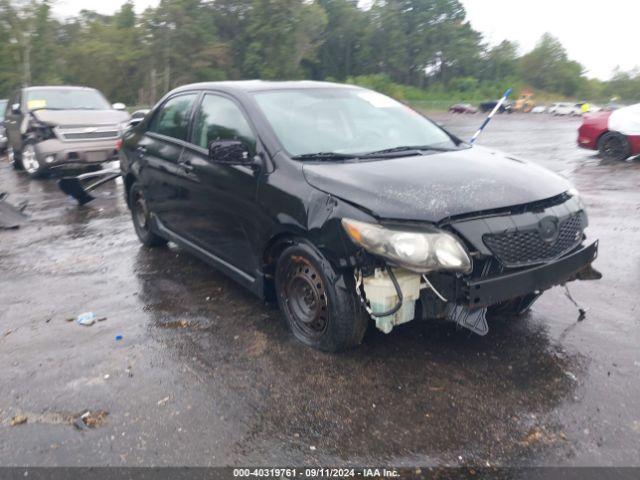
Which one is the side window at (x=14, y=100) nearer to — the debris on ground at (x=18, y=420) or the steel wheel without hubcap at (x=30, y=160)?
the steel wheel without hubcap at (x=30, y=160)

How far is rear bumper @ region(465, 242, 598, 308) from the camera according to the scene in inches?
123

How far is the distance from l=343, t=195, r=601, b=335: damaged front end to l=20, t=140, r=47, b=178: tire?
9635 mm

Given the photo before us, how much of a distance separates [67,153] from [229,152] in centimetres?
803

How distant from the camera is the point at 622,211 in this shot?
780 centimetres

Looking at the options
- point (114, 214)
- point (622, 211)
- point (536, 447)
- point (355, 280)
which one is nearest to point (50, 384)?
point (355, 280)

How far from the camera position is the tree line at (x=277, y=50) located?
4744 cm

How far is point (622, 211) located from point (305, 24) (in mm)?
68545

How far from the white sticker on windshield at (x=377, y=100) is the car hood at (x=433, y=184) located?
42.3 inches

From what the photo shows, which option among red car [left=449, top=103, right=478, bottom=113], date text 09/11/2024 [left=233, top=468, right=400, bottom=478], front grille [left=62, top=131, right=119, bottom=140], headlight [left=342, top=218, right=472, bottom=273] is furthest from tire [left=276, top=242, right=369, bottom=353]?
red car [left=449, top=103, right=478, bottom=113]

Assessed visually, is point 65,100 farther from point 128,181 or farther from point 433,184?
point 433,184

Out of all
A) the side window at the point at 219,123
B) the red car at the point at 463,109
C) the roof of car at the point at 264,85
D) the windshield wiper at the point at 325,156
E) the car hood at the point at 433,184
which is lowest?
the red car at the point at 463,109

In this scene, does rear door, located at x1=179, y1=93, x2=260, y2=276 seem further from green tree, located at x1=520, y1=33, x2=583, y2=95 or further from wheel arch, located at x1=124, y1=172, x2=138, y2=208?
green tree, located at x1=520, y1=33, x2=583, y2=95

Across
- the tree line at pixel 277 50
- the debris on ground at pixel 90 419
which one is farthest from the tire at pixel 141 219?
the tree line at pixel 277 50

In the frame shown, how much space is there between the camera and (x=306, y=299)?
377 centimetres
